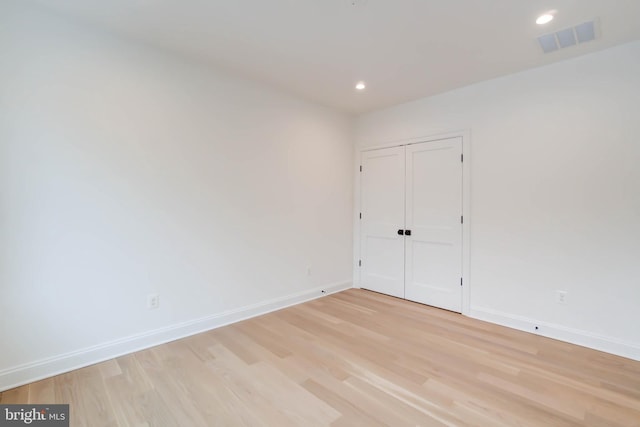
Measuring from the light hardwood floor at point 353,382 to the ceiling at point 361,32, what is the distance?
2682 millimetres

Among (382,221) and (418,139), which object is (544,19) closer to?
(418,139)

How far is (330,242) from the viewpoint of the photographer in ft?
14.0

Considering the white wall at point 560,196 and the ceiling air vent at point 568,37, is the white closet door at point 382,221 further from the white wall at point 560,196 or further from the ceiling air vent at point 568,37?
the ceiling air vent at point 568,37

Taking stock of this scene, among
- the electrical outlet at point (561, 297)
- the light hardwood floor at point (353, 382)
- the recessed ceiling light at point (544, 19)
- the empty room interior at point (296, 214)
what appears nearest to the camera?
the light hardwood floor at point (353, 382)

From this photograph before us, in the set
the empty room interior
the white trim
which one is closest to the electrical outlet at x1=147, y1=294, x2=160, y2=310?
the empty room interior

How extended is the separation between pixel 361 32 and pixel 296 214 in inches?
85.4

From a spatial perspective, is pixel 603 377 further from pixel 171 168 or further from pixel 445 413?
pixel 171 168

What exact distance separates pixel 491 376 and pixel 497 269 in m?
1.37

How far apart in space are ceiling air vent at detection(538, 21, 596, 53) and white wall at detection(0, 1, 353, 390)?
102 inches

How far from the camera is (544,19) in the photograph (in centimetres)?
219

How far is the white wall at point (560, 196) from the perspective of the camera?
2518 mm

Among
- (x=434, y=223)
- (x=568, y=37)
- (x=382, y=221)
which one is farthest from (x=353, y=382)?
(x=568, y=37)

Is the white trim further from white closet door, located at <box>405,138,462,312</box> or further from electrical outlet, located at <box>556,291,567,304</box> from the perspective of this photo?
electrical outlet, located at <box>556,291,567,304</box>

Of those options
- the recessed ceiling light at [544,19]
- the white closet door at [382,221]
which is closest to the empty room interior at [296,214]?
the recessed ceiling light at [544,19]
